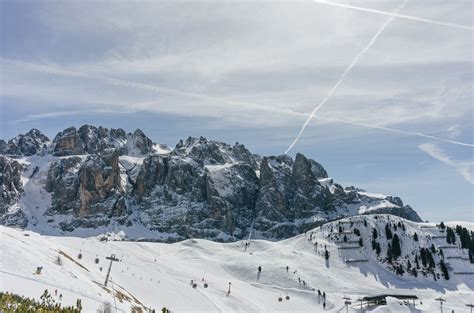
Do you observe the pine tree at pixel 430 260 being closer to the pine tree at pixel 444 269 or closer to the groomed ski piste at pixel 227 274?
the pine tree at pixel 444 269

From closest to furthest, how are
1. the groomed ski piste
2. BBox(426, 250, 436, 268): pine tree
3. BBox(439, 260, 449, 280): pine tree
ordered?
the groomed ski piste → BBox(439, 260, 449, 280): pine tree → BBox(426, 250, 436, 268): pine tree

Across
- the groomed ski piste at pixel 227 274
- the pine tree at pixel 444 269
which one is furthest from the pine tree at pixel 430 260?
the groomed ski piste at pixel 227 274

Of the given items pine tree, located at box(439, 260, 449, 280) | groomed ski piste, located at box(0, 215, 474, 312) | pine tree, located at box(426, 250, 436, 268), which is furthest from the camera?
pine tree, located at box(426, 250, 436, 268)

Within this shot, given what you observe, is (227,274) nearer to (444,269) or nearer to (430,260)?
(430,260)

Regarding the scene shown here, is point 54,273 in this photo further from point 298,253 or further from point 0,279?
point 298,253

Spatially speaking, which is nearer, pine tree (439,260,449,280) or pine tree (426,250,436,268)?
pine tree (439,260,449,280)

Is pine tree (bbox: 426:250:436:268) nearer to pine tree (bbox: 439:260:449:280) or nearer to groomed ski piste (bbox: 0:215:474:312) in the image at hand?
pine tree (bbox: 439:260:449:280)

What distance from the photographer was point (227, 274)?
4825 inches

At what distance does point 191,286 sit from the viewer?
280 ft

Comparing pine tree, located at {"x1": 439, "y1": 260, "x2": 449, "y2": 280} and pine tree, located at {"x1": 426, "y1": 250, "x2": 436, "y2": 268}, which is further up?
pine tree, located at {"x1": 426, "y1": 250, "x2": 436, "y2": 268}

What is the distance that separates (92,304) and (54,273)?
29.6ft

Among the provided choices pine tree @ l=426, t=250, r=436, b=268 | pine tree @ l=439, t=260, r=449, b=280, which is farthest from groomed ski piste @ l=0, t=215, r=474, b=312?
pine tree @ l=426, t=250, r=436, b=268

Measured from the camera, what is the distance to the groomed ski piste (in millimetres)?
52131

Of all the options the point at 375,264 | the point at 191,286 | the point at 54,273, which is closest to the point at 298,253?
the point at 375,264
